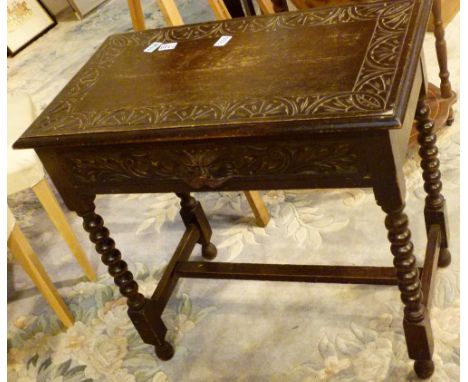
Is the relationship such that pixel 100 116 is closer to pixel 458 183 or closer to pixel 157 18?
pixel 458 183

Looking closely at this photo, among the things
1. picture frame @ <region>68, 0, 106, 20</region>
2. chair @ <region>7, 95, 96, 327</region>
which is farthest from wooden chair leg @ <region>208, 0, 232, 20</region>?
picture frame @ <region>68, 0, 106, 20</region>

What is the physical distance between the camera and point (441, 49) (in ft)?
6.01

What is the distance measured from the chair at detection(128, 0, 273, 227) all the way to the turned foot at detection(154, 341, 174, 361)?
49 cm

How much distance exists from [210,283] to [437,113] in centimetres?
92

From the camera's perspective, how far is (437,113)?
1.88 metres

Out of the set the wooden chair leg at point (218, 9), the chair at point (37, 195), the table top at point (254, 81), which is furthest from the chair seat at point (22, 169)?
the wooden chair leg at point (218, 9)

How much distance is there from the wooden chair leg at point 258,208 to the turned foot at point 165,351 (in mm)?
488

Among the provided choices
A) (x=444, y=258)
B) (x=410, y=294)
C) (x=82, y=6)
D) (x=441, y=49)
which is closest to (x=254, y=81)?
(x=410, y=294)

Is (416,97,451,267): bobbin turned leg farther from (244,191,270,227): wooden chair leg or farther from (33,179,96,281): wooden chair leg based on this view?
(33,179,96,281): wooden chair leg

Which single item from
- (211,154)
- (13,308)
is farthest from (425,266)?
(13,308)

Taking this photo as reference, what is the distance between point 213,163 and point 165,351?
65 centimetres

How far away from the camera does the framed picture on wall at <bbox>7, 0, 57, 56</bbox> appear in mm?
3869

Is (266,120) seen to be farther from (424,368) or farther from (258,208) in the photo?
(258,208)

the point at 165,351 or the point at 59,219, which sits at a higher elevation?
the point at 59,219
